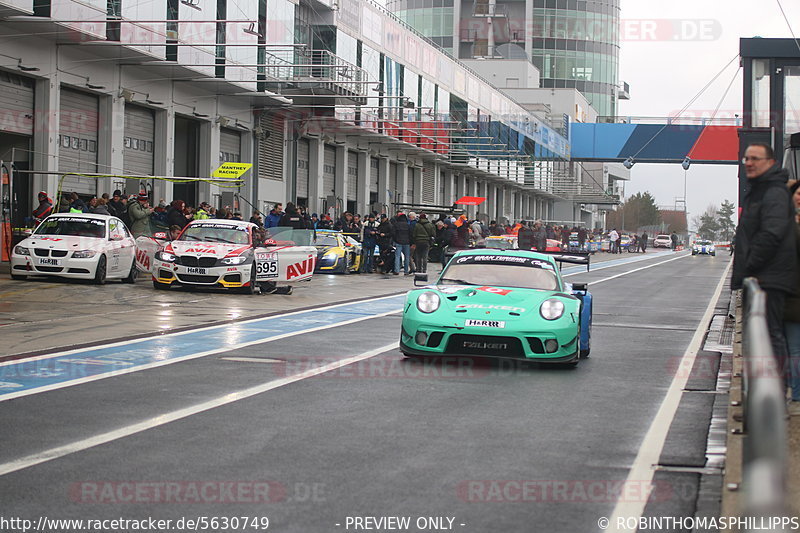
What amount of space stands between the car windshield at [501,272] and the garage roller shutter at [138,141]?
20.5m

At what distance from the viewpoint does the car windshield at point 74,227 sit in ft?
68.8

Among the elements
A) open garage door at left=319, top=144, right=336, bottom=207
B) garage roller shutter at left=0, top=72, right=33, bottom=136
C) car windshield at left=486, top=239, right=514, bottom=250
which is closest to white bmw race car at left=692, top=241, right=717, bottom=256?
open garage door at left=319, top=144, right=336, bottom=207

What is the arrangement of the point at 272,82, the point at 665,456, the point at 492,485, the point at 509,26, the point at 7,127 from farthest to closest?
the point at 509,26 → the point at 272,82 → the point at 7,127 → the point at 665,456 → the point at 492,485

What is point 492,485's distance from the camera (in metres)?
5.77

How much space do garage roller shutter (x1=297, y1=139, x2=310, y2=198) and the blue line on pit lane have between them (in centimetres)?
2763

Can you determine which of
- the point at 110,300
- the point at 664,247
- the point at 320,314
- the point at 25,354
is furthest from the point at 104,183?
A: the point at 664,247

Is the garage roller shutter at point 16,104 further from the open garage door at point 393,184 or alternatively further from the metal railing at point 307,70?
the open garage door at point 393,184

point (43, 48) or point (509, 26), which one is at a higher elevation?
point (509, 26)

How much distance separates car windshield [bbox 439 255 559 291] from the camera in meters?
11.8

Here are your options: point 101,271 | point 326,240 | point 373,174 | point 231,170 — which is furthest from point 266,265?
point 373,174

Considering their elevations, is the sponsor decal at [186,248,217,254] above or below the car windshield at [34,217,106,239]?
below

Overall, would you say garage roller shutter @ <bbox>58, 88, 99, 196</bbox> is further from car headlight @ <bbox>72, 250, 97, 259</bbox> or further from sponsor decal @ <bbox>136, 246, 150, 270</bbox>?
car headlight @ <bbox>72, 250, 97, 259</bbox>

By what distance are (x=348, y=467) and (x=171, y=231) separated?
61.8ft

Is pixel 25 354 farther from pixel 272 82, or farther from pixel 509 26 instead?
pixel 509 26
